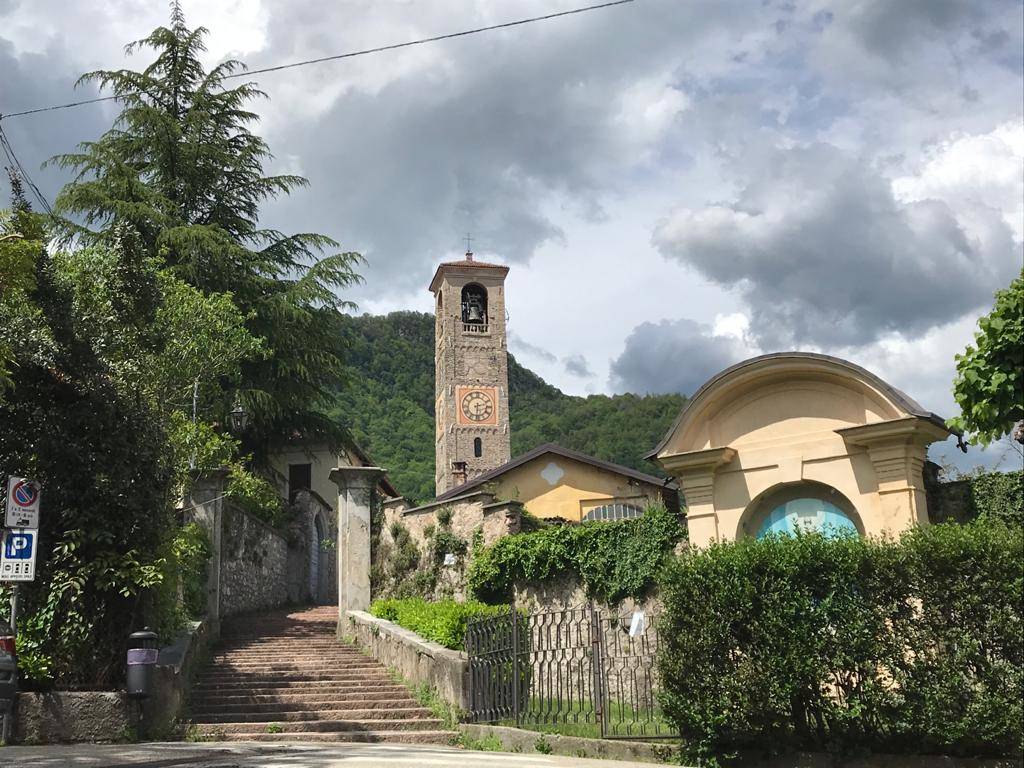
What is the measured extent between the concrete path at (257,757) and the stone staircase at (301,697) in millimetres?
1877

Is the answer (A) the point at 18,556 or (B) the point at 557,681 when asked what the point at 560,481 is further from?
(A) the point at 18,556

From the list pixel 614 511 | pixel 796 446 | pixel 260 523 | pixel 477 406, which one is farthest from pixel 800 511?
pixel 477 406

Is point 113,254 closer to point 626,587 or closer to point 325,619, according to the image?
point 626,587

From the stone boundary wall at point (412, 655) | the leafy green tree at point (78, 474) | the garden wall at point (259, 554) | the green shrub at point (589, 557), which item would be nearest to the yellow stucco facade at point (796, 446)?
the green shrub at point (589, 557)

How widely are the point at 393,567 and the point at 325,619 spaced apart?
228 cm

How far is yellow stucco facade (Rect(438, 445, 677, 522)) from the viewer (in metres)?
30.2

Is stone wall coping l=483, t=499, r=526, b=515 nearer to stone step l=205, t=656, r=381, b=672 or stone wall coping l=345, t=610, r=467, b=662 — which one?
stone wall coping l=345, t=610, r=467, b=662

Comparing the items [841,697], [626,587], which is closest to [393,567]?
[626,587]

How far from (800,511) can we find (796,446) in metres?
1.04

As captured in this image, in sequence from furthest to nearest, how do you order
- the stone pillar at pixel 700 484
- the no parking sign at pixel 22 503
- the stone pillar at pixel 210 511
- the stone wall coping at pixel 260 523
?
1. the stone wall coping at pixel 260 523
2. the stone pillar at pixel 210 511
3. the stone pillar at pixel 700 484
4. the no parking sign at pixel 22 503

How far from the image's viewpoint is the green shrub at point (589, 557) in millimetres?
16594

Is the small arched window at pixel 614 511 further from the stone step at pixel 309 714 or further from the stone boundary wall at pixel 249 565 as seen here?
the stone step at pixel 309 714

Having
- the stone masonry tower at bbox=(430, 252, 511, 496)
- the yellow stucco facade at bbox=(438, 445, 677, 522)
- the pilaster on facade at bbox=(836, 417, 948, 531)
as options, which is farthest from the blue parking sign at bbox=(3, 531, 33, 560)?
the stone masonry tower at bbox=(430, 252, 511, 496)

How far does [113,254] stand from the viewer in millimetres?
13281
